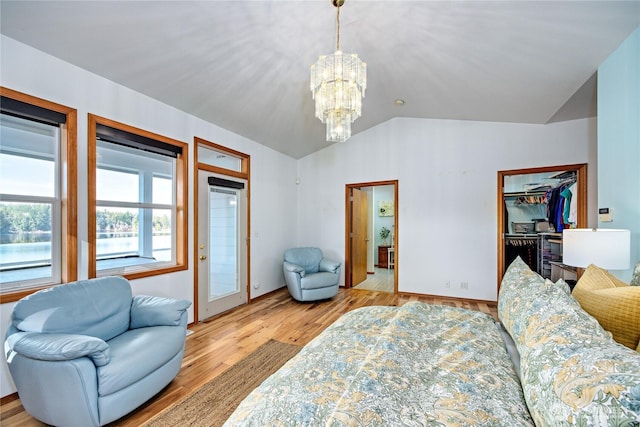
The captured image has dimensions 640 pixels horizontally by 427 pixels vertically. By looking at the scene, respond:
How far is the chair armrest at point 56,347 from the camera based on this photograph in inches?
61.4

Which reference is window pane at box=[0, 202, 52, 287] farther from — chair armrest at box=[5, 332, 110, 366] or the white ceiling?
the white ceiling

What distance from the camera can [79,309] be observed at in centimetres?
201

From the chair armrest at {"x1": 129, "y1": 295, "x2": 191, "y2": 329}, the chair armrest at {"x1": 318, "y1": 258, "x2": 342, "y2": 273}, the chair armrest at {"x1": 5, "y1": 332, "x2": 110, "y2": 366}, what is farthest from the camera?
the chair armrest at {"x1": 318, "y1": 258, "x2": 342, "y2": 273}

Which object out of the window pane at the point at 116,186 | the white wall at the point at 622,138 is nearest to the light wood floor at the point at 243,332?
the window pane at the point at 116,186

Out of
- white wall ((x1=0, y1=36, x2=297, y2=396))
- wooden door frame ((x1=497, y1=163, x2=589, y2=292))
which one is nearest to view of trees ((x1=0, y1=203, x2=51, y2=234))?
white wall ((x1=0, y1=36, x2=297, y2=396))

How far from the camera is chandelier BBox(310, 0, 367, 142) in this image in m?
2.11

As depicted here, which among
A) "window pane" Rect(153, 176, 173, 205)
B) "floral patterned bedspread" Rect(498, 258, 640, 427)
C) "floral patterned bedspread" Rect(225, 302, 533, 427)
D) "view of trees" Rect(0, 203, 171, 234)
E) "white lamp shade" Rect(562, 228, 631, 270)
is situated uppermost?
"window pane" Rect(153, 176, 173, 205)

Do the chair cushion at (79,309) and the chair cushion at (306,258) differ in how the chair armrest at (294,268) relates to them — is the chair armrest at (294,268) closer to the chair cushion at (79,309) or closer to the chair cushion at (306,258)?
the chair cushion at (306,258)

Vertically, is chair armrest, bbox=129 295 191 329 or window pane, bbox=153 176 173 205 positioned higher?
window pane, bbox=153 176 173 205

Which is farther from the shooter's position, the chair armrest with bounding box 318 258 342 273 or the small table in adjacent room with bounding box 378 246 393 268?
the small table in adjacent room with bounding box 378 246 393 268

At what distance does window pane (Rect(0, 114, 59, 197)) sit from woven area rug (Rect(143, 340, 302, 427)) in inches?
80.5

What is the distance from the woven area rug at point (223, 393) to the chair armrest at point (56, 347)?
22.6 inches

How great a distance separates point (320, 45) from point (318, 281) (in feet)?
10.4

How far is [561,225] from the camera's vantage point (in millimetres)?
4539
